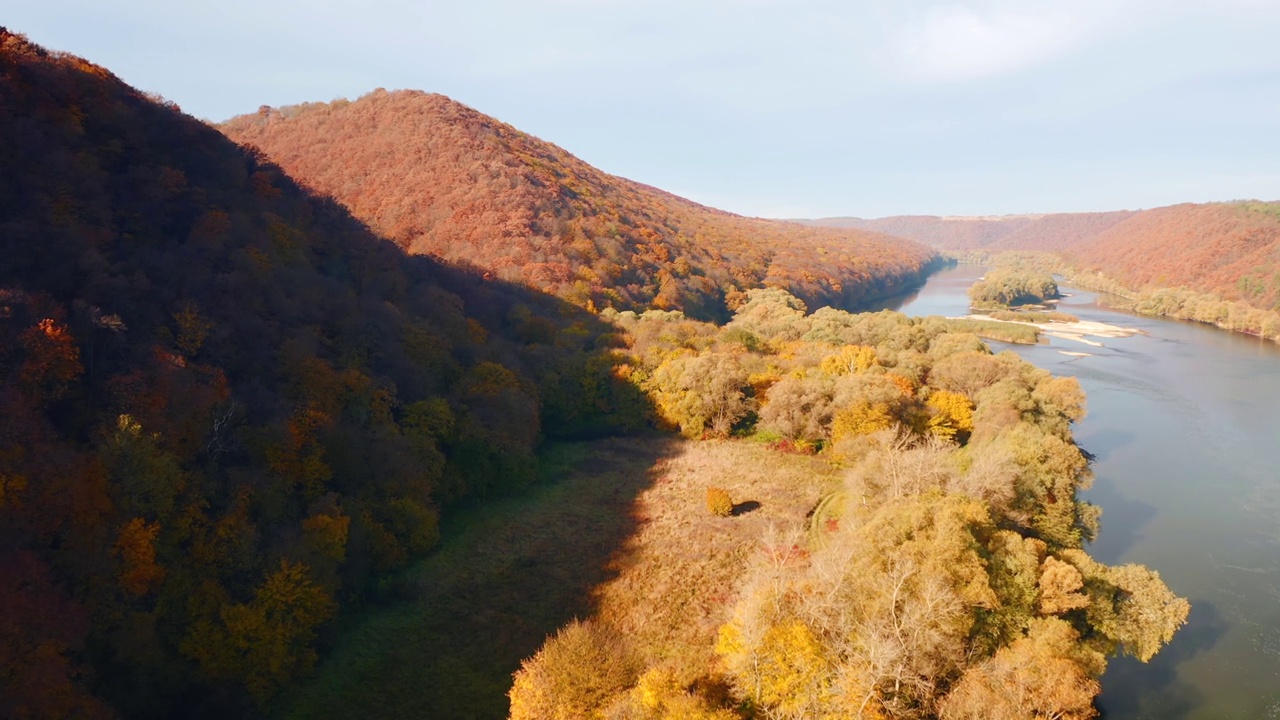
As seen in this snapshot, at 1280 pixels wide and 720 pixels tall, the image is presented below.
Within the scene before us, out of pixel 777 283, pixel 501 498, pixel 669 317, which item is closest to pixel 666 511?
pixel 501 498

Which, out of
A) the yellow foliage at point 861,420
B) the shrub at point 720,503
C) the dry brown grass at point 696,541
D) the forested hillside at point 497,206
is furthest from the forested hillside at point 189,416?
the forested hillside at point 497,206

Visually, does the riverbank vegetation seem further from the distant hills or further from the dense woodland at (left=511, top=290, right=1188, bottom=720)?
the dense woodland at (left=511, top=290, right=1188, bottom=720)

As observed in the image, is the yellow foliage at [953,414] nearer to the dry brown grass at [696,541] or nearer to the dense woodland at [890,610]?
the dense woodland at [890,610]

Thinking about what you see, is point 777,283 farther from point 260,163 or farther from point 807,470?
point 260,163

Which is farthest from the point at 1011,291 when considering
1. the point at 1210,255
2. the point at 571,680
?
the point at 571,680

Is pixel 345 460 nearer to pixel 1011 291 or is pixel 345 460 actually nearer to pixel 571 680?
pixel 571 680
